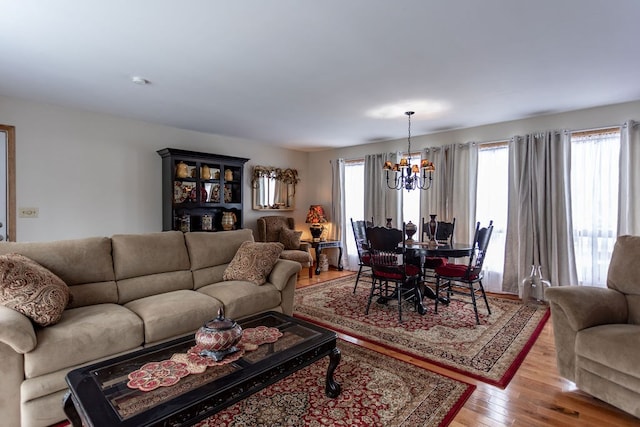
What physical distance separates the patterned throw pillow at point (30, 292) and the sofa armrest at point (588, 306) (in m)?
3.15

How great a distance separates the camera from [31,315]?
1.90m

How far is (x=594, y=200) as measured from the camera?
3.91 m

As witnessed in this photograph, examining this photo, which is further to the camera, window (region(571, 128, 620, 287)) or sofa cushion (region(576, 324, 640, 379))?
window (region(571, 128, 620, 287))

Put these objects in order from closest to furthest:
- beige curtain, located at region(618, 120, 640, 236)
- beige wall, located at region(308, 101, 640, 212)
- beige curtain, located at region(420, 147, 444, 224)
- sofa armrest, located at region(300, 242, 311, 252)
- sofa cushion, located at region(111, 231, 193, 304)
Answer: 1. sofa cushion, located at region(111, 231, 193, 304)
2. beige curtain, located at region(618, 120, 640, 236)
3. beige wall, located at region(308, 101, 640, 212)
4. beige curtain, located at region(420, 147, 444, 224)
5. sofa armrest, located at region(300, 242, 311, 252)

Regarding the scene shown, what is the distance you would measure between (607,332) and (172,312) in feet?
9.28

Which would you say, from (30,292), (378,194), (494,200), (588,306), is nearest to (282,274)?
(30,292)

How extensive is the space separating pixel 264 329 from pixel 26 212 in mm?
3416

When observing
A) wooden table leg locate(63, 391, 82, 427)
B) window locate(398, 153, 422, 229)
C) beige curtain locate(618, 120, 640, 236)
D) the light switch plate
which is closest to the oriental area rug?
wooden table leg locate(63, 391, 82, 427)

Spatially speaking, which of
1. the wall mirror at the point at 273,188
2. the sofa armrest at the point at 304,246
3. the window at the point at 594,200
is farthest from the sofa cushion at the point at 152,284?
the window at the point at 594,200

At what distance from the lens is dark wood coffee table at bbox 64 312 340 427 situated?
1.29 meters

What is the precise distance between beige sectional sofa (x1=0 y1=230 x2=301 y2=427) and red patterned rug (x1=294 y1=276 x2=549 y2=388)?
29.4 inches

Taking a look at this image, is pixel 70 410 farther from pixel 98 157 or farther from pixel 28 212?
pixel 98 157

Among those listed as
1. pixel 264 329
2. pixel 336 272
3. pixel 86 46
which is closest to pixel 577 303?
pixel 264 329

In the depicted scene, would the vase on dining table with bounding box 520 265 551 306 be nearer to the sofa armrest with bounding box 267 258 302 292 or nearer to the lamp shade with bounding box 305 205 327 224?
the sofa armrest with bounding box 267 258 302 292
